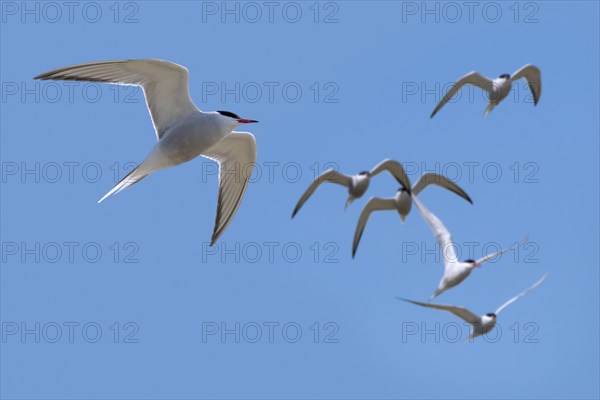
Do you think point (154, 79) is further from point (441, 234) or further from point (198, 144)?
point (441, 234)

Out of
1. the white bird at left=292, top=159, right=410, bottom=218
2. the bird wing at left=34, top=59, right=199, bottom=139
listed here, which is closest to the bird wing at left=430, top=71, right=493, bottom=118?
the white bird at left=292, top=159, right=410, bottom=218

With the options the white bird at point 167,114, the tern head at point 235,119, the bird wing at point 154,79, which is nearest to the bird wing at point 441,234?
the tern head at point 235,119

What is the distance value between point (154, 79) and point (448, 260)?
2.97 m

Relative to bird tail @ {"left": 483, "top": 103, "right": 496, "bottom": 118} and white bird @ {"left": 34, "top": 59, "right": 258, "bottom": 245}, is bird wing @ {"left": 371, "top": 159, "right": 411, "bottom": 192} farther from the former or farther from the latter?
bird tail @ {"left": 483, "top": 103, "right": 496, "bottom": 118}

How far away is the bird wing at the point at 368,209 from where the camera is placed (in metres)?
8.59

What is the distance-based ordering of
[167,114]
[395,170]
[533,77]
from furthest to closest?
[533,77] < [167,114] < [395,170]

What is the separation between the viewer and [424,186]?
8930 millimetres

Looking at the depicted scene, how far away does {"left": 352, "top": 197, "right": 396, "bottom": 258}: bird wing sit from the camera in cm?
859

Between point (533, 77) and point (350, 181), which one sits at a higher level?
point (533, 77)

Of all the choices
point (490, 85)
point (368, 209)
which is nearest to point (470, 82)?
point (490, 85)

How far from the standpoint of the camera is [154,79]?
834cm

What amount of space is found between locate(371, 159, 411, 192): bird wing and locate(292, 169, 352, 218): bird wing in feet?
0.77

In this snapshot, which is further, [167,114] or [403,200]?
[167,114]

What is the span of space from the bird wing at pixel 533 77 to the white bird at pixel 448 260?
2.43 meters
